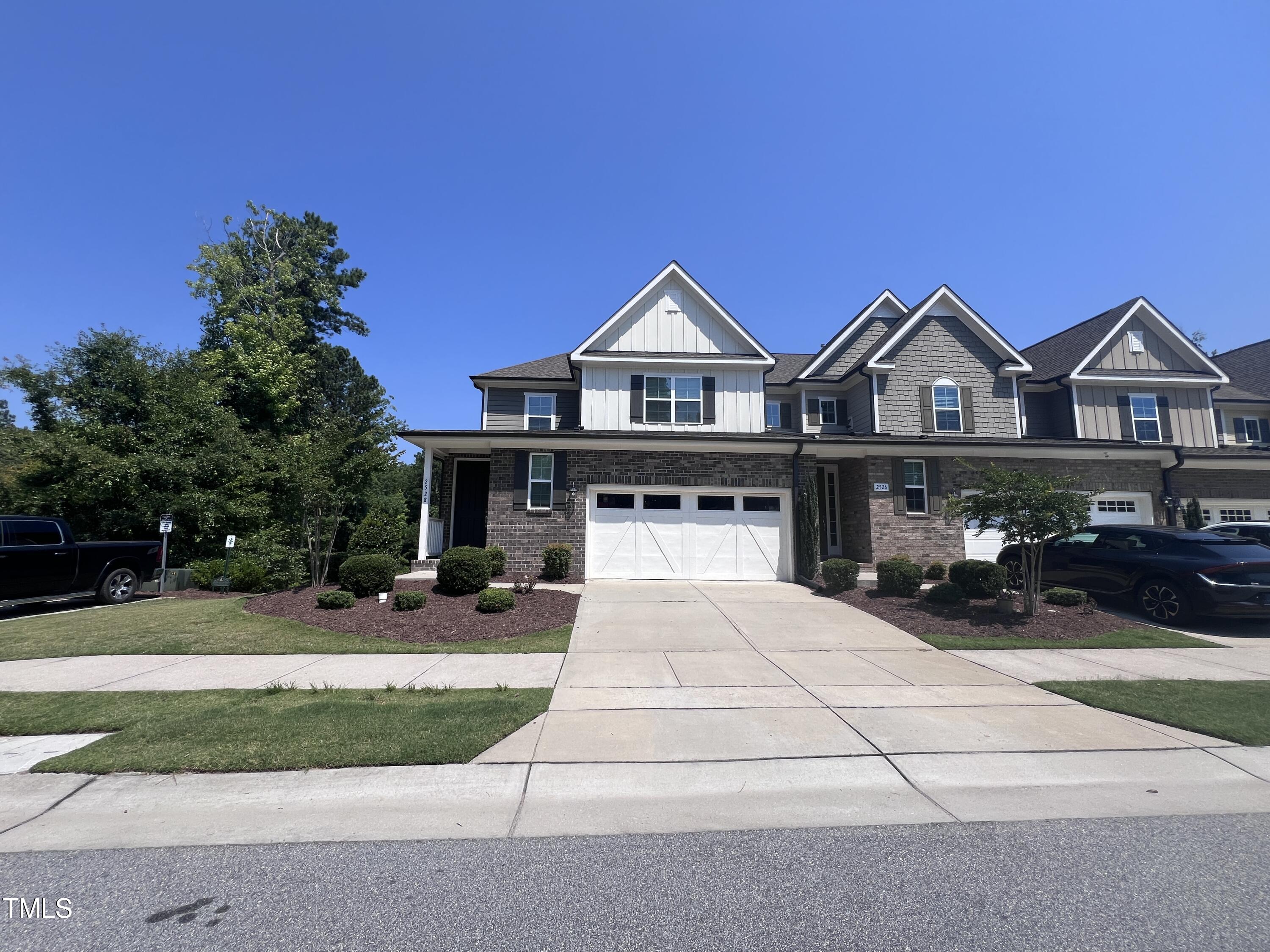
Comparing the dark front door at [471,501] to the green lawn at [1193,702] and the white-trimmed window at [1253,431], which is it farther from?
the white-trimmed window at [1253,431]

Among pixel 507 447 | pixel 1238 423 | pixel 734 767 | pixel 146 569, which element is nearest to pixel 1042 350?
pixel 1238 423

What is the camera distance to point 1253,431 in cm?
2122

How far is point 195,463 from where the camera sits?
1659 centimetres

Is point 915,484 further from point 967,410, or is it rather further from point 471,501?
point 471,501

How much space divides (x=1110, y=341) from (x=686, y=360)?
15141 millimetres

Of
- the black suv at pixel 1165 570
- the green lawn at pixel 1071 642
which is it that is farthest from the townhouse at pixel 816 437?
the green lawn at pixel 1071 642

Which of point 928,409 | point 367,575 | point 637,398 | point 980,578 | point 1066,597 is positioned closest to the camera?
point 1066,597

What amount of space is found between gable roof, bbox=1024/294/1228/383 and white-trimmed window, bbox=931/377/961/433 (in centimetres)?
375

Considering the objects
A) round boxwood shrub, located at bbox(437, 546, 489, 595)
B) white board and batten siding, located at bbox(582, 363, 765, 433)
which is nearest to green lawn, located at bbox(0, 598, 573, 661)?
round boxwood shrub, located at bbox(437, 546, 489, 595)

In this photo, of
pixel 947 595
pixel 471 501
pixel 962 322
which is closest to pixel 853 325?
pixel 962 322

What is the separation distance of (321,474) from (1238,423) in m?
32.5

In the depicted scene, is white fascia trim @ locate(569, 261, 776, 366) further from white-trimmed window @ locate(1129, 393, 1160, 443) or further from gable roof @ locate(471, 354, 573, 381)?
white-trimmed window @ locate(1129, 393, 1160, 443)

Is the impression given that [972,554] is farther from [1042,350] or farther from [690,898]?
[690,898]

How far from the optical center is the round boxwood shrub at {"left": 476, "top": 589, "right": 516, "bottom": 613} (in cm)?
1002
